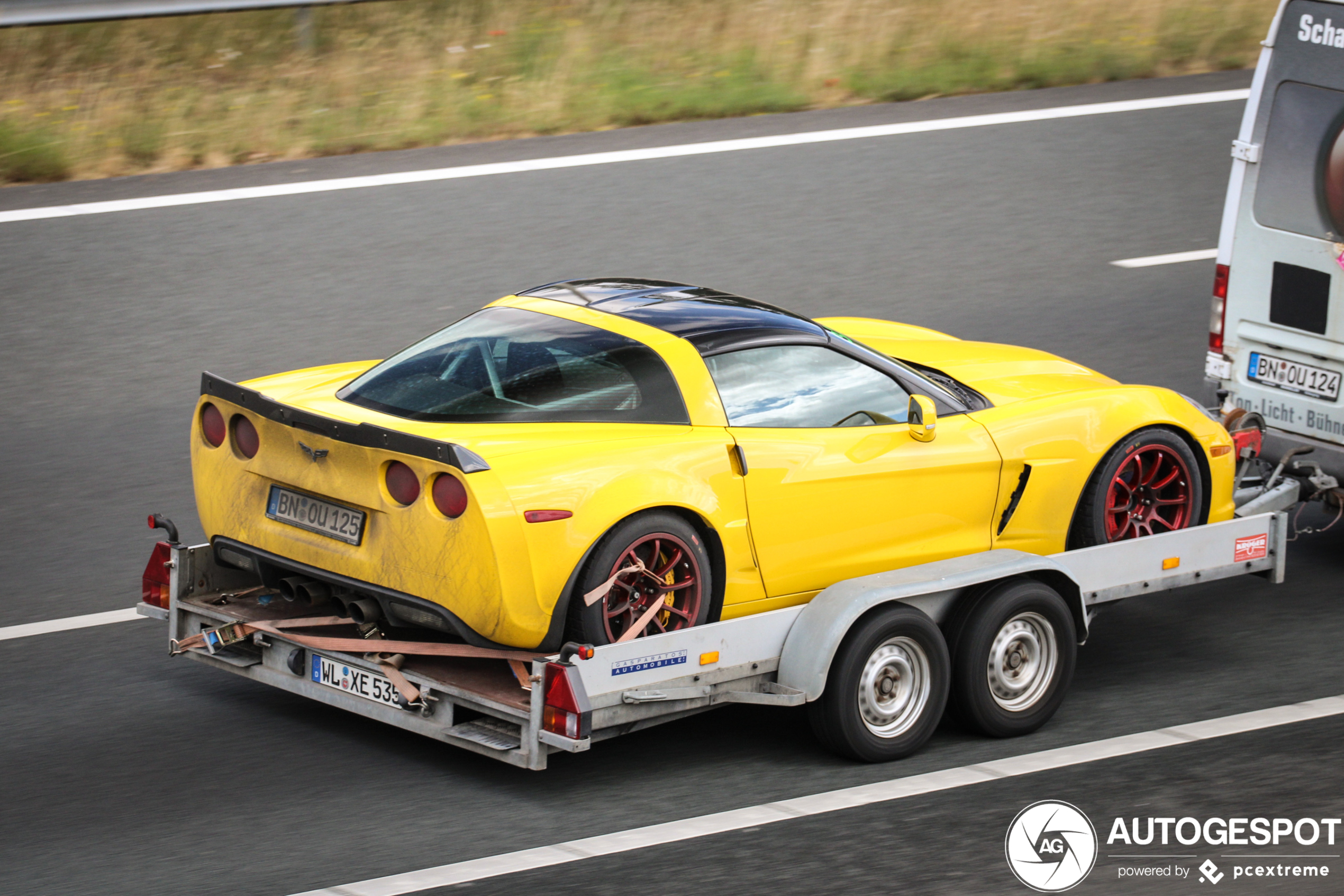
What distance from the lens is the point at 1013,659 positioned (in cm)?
657

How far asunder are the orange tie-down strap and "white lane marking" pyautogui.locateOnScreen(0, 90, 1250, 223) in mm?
6673

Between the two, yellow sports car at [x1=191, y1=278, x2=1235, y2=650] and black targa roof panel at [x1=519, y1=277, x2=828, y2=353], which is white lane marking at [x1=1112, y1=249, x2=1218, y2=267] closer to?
yellow sports car at [x1=191, y1=278, x2=1235, y2=650]

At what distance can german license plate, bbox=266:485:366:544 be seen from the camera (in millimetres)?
6020

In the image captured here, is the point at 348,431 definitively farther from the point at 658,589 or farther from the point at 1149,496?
the point at 1149,496

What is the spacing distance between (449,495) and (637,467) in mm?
665

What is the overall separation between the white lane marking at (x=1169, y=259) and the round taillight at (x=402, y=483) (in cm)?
789

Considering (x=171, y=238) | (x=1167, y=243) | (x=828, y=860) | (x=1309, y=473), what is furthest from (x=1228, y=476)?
(x=171, y=238)

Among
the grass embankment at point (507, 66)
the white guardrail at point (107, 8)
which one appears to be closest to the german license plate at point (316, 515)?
the grass embankment at point (507, 66)

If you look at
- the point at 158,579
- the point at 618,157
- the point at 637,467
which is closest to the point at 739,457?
the point at 637,467

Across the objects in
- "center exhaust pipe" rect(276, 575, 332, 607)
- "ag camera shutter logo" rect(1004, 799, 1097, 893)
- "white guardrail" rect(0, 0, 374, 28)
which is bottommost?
"ag camera shutter logo" rect(1004, 799, 1097, 893)

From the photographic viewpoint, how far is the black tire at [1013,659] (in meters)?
6.39

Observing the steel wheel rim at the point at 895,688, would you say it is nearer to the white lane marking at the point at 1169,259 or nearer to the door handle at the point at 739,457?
the door handle at the point at 739,457

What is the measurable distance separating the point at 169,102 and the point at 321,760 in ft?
30.8

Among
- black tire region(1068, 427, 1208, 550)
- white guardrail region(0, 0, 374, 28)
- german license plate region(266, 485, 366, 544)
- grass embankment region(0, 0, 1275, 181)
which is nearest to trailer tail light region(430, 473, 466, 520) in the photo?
german license plate region(266, 485, 366, 544)
